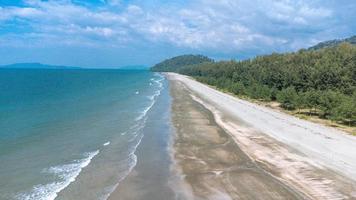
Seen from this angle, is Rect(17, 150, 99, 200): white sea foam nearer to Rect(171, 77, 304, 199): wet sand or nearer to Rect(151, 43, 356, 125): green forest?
Rect(171, 77, 304, 199): wet sand

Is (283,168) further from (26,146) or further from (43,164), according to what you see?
(26,146)

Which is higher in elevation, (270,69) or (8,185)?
(270,69)

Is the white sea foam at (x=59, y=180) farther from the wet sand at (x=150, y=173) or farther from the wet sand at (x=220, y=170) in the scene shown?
the wet sand at (x=220, y=170)

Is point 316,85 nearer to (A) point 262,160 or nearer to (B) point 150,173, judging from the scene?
(A) point 262,160

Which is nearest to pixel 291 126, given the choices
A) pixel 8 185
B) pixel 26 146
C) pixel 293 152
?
pixel 293 152

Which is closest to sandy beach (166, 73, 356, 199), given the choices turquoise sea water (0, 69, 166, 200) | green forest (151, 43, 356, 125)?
turquoise sea water (0, 69, 166, 200)

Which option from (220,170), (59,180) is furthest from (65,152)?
(220,170)
